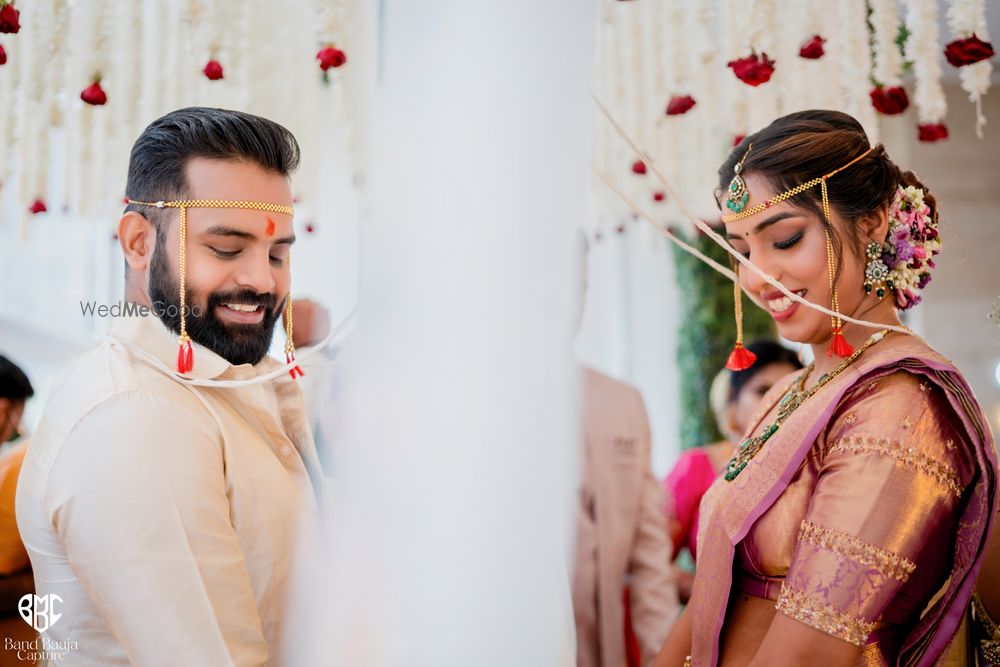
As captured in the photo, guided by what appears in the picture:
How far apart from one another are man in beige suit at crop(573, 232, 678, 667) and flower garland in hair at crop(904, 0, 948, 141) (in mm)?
951

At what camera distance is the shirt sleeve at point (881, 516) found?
1316 mm

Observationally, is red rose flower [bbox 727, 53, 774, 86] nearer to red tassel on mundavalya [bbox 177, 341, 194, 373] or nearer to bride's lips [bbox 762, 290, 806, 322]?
bride's lips [bbox 762, 290, 806, 322]

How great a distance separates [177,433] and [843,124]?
4.08 feet

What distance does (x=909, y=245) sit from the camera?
1.59 metres

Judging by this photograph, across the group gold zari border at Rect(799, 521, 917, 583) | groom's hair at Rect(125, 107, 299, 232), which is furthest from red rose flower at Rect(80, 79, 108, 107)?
gold zari border at Rect(799, 521, 917, 583)

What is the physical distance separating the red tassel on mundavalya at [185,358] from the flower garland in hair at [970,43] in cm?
146

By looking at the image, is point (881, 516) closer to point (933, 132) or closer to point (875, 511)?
point (875, 511)

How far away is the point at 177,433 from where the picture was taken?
142 cm

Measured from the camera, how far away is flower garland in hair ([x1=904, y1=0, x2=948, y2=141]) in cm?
192

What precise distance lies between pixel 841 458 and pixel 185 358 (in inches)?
40.6

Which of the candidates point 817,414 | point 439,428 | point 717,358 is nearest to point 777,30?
point 817,414

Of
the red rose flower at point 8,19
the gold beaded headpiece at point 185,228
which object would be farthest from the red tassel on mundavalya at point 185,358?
the red rose flower at point 8,19

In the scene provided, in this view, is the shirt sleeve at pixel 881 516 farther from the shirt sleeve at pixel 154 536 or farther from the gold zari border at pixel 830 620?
the shirt sleeve at pixel 154 536

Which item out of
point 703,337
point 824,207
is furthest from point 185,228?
point 703,337
